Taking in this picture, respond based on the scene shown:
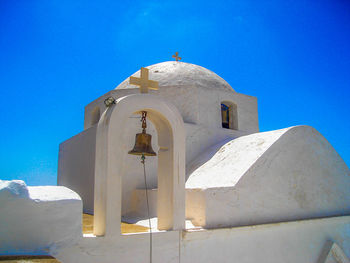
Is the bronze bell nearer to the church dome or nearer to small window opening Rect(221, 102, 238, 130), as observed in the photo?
the church dome

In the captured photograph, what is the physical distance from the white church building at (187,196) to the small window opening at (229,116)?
0.36m

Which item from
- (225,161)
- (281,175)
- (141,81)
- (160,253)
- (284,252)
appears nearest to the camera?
(160,253)

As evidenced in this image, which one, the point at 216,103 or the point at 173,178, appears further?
the point at 216,103

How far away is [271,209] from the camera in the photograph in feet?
18.7

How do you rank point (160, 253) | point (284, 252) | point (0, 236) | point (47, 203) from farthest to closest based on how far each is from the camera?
point (284, 252), point (160, 253), point (47, 203), point (0, 236)

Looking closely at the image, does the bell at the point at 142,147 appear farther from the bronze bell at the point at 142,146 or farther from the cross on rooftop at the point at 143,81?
the cross on rooftop at the point at 143,81

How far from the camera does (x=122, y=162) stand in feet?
13.2

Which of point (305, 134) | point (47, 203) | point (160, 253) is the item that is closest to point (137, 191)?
point (160, 253)

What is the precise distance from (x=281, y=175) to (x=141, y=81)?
11.7 ft

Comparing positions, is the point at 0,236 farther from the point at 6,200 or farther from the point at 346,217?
the point at 346,217

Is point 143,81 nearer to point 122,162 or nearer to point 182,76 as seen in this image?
point 122,162

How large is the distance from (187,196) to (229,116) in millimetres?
4570

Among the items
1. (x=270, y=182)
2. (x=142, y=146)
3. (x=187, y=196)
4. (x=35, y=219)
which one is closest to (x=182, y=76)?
(x=270, y=182)

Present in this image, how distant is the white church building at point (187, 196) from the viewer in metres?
3.46
